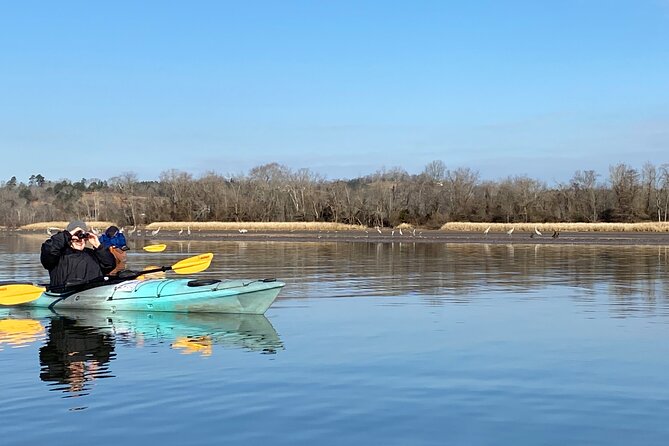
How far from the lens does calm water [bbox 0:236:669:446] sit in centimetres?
915

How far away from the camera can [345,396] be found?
1073cm

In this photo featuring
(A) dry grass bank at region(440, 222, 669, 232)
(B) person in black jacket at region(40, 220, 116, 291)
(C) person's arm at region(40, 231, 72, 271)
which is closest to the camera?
(C) person's arm at region(40, 231, 72, 271)

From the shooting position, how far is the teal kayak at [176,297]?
1834cm

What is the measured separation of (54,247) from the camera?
1797cm

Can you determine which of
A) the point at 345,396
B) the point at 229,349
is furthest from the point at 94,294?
the point at 345,396

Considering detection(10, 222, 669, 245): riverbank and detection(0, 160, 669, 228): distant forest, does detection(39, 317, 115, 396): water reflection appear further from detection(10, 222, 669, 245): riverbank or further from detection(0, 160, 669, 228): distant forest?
detection(0, 160, 669, 228): distant forest

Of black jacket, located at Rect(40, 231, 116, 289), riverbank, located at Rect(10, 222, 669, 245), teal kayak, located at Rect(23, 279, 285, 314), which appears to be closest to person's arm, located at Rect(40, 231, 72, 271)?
black jacket, located at Rect(40, 231, 116, 289)

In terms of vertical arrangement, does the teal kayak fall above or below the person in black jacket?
below

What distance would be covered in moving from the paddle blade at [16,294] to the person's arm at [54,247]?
0.97 meters

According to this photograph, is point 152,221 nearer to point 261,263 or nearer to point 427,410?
point 261,263

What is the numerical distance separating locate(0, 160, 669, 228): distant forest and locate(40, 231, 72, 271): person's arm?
305ft

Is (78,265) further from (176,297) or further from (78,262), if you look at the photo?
(176,297)

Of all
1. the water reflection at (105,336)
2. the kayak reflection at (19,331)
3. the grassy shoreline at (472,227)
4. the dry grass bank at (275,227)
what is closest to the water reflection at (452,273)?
the water reflection at (105,336)

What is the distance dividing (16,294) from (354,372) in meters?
10.4
